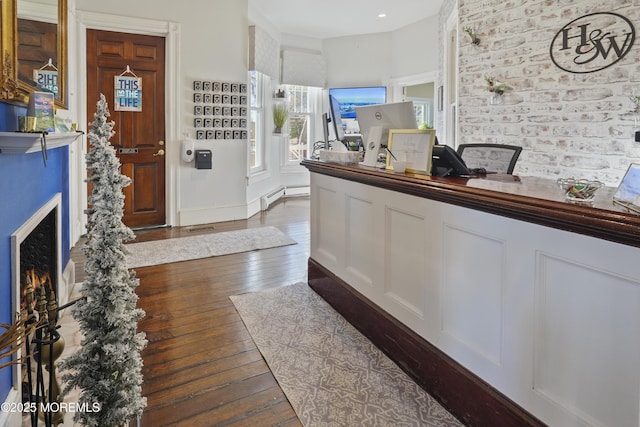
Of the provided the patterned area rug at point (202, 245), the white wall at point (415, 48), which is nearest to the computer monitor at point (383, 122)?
the patterned area rug at point (202, 245)

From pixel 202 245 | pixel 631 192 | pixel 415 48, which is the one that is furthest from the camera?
pixel 415 48

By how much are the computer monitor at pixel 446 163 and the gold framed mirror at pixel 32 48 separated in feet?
5.83

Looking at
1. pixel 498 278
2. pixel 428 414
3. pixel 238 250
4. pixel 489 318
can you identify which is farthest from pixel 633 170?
pixel 238 250

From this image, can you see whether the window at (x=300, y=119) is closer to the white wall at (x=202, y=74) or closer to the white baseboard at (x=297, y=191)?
the white baseboard at (x=297, y=191)

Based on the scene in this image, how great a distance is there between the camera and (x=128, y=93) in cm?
466

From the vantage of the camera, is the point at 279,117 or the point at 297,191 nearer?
the point at 279,117

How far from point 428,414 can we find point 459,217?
826 mm

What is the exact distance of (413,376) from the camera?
6.11 feet

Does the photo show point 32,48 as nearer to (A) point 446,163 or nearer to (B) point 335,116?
(B) point 335,116

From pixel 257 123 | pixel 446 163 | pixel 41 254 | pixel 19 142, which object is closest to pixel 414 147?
pixel 446 163

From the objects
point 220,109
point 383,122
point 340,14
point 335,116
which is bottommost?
point 383,122

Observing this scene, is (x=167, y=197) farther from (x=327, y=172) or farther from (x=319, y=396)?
(x=319, y=396)

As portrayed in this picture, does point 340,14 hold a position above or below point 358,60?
above

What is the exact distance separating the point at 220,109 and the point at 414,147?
3.83 m
